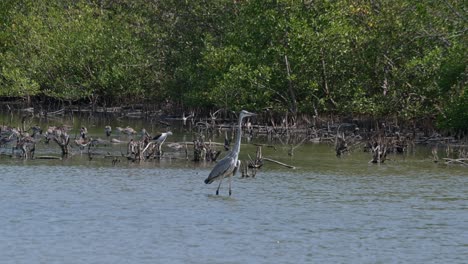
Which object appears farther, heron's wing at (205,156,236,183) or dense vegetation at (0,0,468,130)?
dense vegetation at (0,0,468,130)

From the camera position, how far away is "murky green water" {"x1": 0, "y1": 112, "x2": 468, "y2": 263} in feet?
36.8

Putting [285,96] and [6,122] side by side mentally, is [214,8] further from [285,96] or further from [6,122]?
[6,122]

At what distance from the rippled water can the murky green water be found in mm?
15

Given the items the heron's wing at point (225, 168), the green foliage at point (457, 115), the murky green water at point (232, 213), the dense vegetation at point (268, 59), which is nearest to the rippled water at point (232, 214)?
the murky green water at point (232, 213)

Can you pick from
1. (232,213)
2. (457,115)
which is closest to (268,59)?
(457,115)

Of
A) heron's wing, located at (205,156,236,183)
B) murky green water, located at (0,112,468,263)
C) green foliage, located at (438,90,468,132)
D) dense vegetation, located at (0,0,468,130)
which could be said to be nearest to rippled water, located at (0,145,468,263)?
murky green water, located at (0,112,468,263)

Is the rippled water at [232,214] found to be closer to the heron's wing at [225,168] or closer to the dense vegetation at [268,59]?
the heron's wing at [225,168]

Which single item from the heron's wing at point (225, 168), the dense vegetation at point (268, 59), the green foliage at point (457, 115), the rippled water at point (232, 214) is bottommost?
the rippled water at point (232, 214)

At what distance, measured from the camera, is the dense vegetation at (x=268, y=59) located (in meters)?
25.6

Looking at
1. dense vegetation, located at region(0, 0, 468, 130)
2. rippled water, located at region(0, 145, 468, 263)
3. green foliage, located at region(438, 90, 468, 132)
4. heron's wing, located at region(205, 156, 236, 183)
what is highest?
dense vegetation, located at region(0, 0, 468, 130)

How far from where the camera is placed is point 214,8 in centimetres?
3288

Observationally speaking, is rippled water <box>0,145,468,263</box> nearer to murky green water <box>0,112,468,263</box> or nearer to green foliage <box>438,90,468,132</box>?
murky green water <box>0,112,468,263</box>

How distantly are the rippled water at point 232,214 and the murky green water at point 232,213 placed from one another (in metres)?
0.02

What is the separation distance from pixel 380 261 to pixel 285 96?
1794cm
